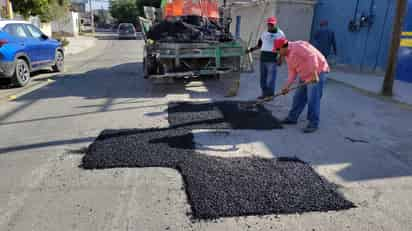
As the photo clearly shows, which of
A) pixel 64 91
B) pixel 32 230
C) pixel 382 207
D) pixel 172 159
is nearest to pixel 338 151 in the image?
pixel 382 207

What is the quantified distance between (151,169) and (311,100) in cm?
287

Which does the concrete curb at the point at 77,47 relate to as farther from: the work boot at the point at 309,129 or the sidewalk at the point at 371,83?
the work boot at the point at 309,129

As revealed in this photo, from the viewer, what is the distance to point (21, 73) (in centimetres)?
810

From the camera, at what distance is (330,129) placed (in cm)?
524

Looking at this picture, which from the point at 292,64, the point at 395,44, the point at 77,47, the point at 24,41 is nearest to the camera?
the point at 292,64

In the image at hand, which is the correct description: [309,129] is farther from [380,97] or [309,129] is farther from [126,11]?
[126,11]

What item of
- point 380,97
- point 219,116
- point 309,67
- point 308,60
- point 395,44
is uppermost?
point 395,44

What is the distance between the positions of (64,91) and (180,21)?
3520mm

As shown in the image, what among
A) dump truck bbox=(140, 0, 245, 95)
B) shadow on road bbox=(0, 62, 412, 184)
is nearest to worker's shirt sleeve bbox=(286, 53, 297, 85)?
shadow on road bbox=(0, 62, 412, 184)

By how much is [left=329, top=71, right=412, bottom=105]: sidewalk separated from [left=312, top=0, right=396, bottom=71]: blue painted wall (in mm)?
840

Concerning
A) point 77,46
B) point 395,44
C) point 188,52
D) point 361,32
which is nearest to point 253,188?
point 188,52

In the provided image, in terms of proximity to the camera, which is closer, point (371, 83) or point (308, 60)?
point (308, 60)

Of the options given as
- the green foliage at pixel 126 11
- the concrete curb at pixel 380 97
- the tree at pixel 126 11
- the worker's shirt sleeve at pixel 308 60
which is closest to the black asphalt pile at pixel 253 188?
the worker's shirt sleeve at pixel 308 60

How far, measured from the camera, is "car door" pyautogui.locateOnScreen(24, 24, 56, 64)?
30.0ft
